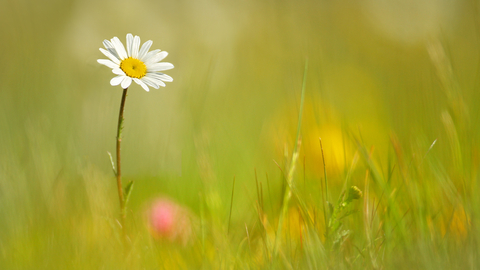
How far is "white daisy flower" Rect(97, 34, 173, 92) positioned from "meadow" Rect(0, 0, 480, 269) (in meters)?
0.14

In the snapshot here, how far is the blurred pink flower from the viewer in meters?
0.68

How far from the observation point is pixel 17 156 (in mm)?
908

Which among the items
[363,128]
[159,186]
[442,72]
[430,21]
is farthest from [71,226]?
[430,21]

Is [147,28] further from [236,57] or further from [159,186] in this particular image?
[159,186]

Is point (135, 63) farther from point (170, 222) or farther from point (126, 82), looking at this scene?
point (170, 222)

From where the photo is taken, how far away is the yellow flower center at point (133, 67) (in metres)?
0.64

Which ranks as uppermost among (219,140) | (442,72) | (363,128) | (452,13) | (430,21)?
(452,13)

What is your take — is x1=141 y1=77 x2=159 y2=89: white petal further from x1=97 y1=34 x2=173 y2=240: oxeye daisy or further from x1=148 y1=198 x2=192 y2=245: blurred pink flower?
x1=148 y1=198 x2=192 y2=245: blurred pink flower

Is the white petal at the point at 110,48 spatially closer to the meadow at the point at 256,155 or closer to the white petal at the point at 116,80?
the white petal at the point at 116,80

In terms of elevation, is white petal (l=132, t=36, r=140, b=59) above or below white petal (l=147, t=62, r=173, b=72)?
above

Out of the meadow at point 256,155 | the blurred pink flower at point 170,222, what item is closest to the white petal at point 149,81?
the meadow at point 256,155

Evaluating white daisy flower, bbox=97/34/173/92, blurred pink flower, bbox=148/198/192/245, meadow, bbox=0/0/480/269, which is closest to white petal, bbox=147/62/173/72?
white daisy flower, bbox=97/34/173/92

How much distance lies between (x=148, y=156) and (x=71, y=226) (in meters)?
0.41

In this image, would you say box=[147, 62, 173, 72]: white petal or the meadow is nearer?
the meadow
